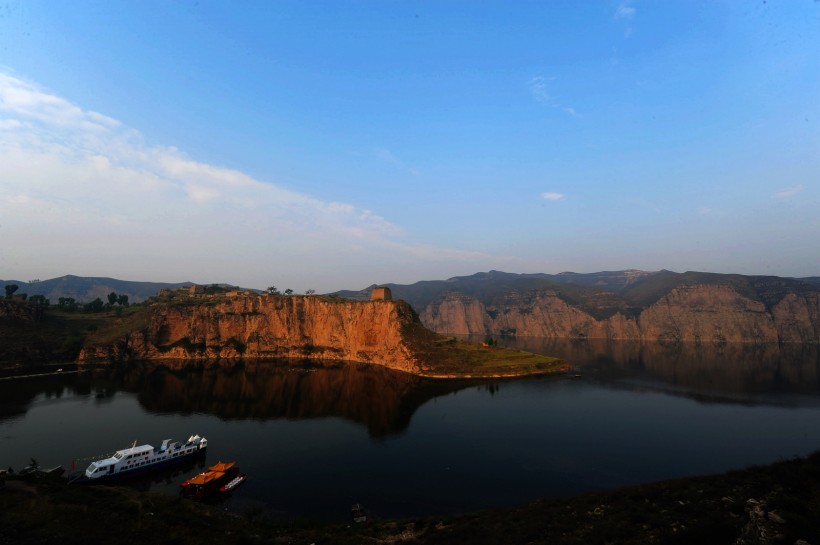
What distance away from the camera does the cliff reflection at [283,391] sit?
67.4 m

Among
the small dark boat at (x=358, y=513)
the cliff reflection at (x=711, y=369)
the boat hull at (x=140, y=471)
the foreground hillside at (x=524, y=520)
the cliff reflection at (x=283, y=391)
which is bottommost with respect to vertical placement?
the cliff reflection at (x=711, y=369)

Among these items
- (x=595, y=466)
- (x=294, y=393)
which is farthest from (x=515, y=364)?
(x=595, y=466)

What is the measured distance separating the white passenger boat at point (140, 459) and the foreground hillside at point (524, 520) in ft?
43.4

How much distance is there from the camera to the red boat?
36.9 meters

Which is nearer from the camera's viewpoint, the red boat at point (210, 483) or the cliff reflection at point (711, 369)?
the red boat at point (210, 483)

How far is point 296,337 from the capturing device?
454 ft

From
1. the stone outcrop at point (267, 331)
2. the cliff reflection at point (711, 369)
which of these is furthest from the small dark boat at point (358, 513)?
the stone outcrop at point (267, 331)

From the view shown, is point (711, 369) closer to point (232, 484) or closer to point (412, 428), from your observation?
point (412, 428)

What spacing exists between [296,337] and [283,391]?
57.5m

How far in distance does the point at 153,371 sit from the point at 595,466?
104 meters

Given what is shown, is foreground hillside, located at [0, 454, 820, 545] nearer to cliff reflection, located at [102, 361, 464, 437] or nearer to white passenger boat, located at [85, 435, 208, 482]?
white passenger boat, located at [85, 435, 208, 482]

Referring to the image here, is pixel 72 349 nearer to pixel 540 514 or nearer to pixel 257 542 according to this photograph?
pixel 257 542

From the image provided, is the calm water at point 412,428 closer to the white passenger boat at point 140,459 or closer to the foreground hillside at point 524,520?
the white passenger boat at point 140,459

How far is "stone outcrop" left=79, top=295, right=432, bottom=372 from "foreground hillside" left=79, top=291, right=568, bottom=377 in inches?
10.7
